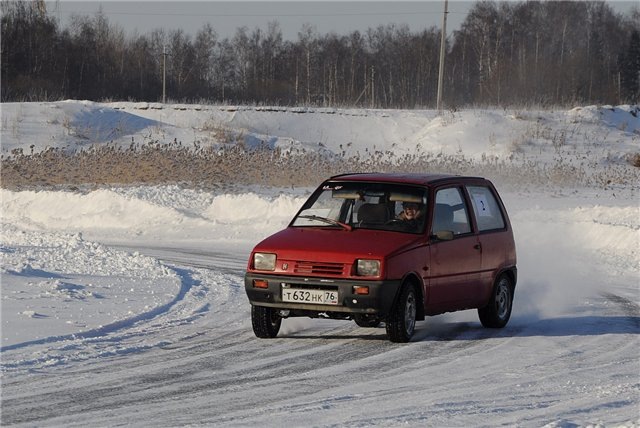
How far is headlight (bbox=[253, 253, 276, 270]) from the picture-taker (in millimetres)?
11523

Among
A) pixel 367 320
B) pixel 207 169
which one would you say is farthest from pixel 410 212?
pixel 207 169

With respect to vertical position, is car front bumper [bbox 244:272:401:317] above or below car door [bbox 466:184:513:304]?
below

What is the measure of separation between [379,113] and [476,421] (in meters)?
51.9

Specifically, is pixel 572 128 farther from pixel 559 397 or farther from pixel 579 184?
pixel 559 397

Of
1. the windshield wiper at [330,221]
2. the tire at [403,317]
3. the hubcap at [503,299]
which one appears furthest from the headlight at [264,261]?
the hubcap at [503,299]

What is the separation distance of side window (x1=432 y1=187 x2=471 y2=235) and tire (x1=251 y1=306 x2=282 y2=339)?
1913 mm

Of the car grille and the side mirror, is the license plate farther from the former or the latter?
the side mirror

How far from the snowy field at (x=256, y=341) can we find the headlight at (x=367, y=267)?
0.76 meters

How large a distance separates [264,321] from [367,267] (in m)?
1.35

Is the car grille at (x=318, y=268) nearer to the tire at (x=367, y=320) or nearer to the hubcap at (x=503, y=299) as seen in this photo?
the tire at (x=367, y=320)

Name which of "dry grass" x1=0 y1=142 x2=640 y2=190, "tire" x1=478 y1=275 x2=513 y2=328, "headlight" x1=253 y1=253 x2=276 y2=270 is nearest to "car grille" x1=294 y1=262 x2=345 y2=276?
"headlight" x1=253 y1=253 x2=276 y2=270

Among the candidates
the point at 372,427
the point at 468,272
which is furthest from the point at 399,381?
the point at 468,272

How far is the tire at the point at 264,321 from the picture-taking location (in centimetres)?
1179

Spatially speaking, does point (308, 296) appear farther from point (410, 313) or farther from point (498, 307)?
point (498, 307)
